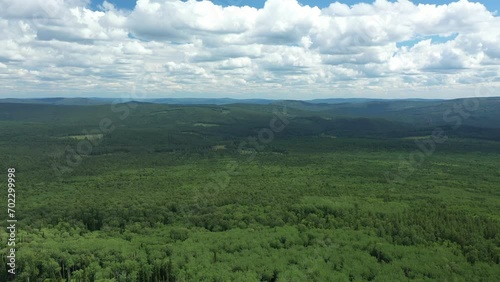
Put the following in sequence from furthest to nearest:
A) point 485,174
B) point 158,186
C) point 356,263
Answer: point 485,174, point 158,186, point 356,263

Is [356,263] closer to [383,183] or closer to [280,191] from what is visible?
[280,191]

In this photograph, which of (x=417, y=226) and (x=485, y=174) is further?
(x=485, y=174)

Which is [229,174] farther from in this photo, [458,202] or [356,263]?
[356,263]

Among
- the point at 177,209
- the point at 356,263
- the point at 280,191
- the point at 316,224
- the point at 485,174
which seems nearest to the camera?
the point at 356,263

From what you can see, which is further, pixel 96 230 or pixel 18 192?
pixel 18 192

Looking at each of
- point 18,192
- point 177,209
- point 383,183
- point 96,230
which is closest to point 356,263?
point 177,209

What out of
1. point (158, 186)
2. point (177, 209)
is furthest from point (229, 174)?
point (177, 209)

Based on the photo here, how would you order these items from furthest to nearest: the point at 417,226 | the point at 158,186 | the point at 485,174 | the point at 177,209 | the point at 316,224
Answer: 1. the point at 485,174
2. the point at 158,186
3. the point at 177,209
4. the point at 316,224
5. the point at 417,226

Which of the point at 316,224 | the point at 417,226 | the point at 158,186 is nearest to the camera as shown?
the point at 417,226
